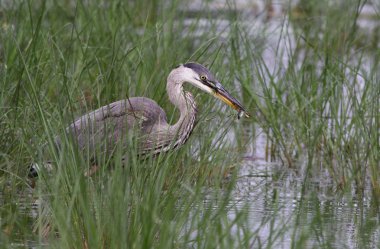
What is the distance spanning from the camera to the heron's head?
5.95 meters

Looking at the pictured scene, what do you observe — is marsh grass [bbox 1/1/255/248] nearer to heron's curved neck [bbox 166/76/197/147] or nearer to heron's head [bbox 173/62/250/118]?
heron's curved neck [bbox 166/76/197/147]

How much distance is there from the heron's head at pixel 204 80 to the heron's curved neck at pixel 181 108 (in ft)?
0.18

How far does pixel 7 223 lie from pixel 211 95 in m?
1.98

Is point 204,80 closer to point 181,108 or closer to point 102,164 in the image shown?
point 181,108

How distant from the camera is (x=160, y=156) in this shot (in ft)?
14.8

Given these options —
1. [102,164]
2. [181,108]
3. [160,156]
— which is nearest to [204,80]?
[181,108]

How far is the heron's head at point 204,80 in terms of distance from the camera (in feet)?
19.5

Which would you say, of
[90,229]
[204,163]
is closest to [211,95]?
[204,163]

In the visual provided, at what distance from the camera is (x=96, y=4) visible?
7188 mm

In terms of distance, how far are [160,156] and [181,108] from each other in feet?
5.22

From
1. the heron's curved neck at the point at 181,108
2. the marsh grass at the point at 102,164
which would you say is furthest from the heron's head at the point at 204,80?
the marsh grass at the point at 102,164

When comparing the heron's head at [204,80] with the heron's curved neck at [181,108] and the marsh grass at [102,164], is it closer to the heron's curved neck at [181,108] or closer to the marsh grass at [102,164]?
the heron's curved neck at [181,108]

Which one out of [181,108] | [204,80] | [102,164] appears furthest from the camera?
[181,108]

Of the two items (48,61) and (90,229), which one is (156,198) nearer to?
(90,229)
